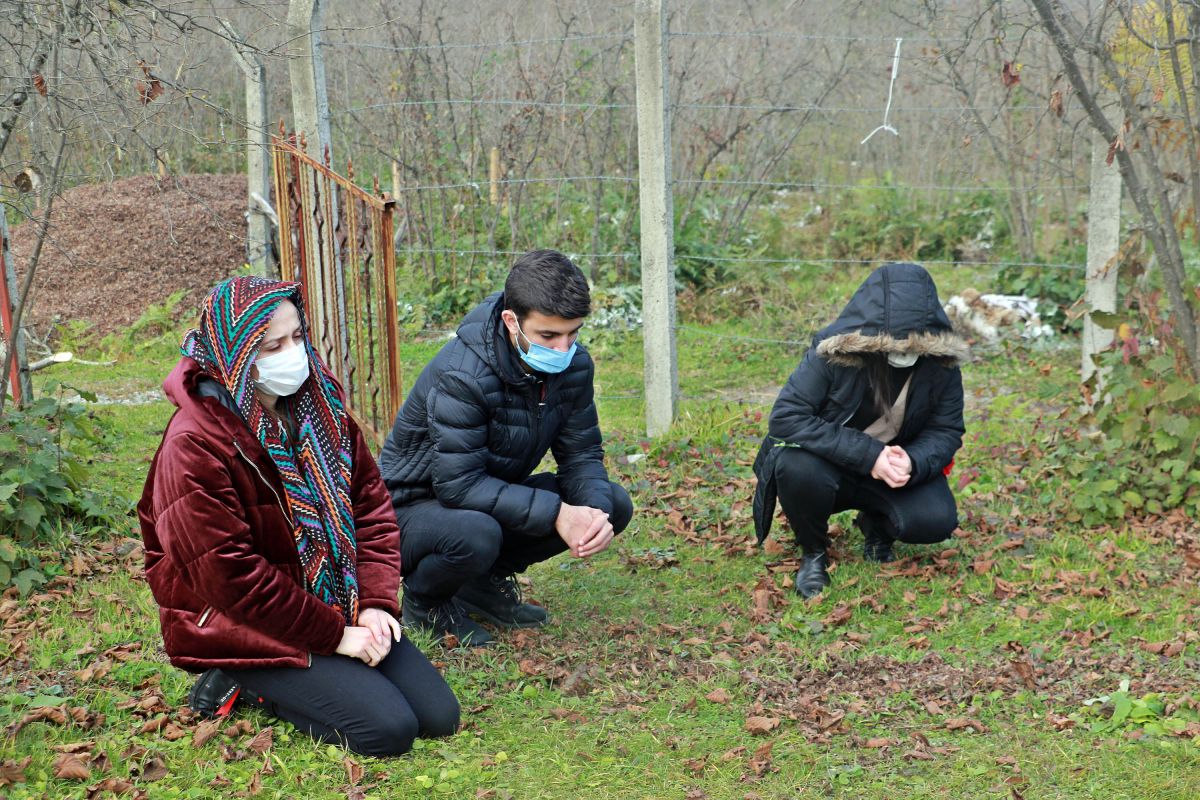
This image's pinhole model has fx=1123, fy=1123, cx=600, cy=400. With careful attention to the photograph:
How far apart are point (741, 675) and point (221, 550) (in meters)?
1.86

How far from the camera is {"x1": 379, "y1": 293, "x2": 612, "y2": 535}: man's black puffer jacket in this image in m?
3.91

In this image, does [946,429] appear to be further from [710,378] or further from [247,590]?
[710,378]

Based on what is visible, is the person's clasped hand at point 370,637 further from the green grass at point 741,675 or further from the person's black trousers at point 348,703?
the green grass at point 741,675

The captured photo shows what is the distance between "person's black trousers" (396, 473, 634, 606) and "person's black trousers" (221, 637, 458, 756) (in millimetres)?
597

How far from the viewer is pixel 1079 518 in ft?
17.1

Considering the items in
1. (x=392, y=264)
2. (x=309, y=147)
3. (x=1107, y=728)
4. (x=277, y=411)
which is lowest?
(x=1107, y=728)

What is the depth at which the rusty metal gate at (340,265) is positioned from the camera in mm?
5695

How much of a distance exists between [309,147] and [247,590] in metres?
3.98

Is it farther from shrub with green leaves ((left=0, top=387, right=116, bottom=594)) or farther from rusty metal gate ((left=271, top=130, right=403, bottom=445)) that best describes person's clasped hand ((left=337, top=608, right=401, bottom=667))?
rusty metal gate ((left=271, top=130, right=403, bottom=445))

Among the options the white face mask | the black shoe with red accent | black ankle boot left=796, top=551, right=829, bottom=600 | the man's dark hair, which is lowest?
black ankle boot left=796, top=551, right=829, bottom=600

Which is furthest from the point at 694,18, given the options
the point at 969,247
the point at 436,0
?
the point at 969,247

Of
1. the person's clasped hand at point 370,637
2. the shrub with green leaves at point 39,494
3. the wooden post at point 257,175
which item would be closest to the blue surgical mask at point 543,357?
the person's clasped hand at point 370,637

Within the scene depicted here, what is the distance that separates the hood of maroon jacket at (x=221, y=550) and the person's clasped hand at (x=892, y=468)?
2276 mm

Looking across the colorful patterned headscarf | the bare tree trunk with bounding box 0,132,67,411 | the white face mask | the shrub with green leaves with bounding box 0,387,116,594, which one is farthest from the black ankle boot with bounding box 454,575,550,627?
the bare tree trunk with bounding box 0,132,67,411
